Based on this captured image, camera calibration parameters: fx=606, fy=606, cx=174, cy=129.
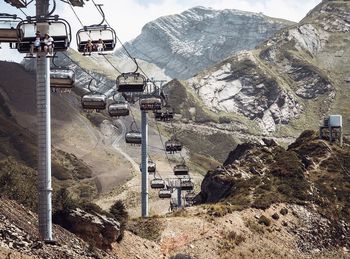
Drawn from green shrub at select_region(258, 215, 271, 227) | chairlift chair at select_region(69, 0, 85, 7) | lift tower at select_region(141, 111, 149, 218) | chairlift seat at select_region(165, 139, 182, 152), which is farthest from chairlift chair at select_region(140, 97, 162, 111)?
chairlift chair at select_region(69, 0, 85, 7)

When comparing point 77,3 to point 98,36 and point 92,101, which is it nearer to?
point 98,36

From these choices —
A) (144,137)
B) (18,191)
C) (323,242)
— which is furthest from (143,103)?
(323,242)

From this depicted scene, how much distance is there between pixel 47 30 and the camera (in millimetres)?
20719

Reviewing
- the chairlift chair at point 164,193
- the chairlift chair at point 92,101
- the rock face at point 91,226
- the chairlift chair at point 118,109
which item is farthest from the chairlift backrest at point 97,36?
the chairlift chair at point 164,193

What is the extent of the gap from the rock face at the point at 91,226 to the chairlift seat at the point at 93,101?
561cm

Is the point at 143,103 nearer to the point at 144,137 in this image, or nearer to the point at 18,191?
the point at 144,137

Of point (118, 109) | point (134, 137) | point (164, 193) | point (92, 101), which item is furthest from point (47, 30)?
point (164, 193)

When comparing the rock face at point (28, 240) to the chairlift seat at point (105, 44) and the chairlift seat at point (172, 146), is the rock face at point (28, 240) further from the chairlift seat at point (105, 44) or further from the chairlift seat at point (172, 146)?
the chairlift seat at point (172, 146)

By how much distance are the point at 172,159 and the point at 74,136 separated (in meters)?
23.8

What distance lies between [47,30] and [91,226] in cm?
1236

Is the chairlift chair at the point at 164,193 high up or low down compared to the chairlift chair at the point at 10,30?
down

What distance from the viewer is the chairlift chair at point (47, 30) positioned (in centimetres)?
2070

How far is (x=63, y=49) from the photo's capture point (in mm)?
20953

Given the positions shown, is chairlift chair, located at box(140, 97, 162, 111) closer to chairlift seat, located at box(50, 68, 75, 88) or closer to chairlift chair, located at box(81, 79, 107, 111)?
chairlift chair, located at box(81, 79, 107, 111)
